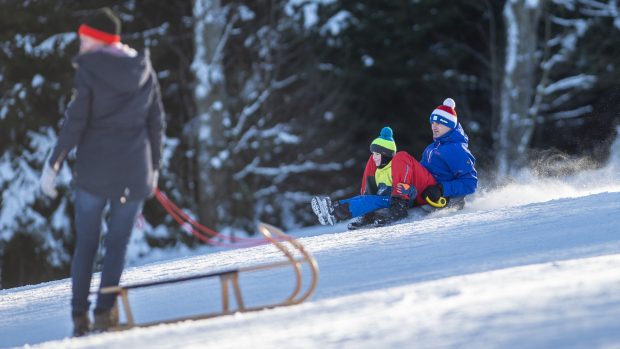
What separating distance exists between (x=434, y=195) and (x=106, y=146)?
13.4 ft

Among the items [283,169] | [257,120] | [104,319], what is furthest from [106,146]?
[257,120]

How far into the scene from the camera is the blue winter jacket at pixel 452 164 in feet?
26.9

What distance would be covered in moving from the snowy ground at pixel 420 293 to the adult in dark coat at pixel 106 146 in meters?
0.37

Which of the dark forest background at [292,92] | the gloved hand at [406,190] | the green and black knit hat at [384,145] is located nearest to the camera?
the gloved hand at [406,190]

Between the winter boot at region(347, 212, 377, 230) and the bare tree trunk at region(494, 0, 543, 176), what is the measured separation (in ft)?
25.4

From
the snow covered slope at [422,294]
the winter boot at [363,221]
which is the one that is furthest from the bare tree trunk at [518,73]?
the snow covered slope at [422,294]

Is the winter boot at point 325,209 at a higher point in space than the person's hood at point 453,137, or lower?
lower

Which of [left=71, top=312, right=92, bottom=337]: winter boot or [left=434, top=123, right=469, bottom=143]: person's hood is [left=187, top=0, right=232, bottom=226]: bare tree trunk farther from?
[left=71, top=312, right=92, bottom=337]: winter boot

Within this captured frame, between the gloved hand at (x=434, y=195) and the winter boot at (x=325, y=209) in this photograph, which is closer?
the gloved hand at (x=434, y=195)

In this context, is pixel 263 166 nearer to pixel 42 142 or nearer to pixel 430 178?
pixel 42 142

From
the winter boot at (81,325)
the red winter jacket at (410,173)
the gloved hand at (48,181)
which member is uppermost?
the gloved hand at (48,181)

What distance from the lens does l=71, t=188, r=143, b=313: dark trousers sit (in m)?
4.60

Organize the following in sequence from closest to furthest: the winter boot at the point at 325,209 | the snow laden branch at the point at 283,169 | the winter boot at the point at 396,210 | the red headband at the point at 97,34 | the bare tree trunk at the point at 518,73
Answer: the red headband at the point at 97,34
the winter boot at the point at 396,210
the winter boot at the point at 325,209
the snow laden branch at the point at 283,169
the bare tree trunk at the point at 518,73

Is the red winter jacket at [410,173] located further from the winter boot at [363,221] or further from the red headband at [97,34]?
the red headband at [97,34]
